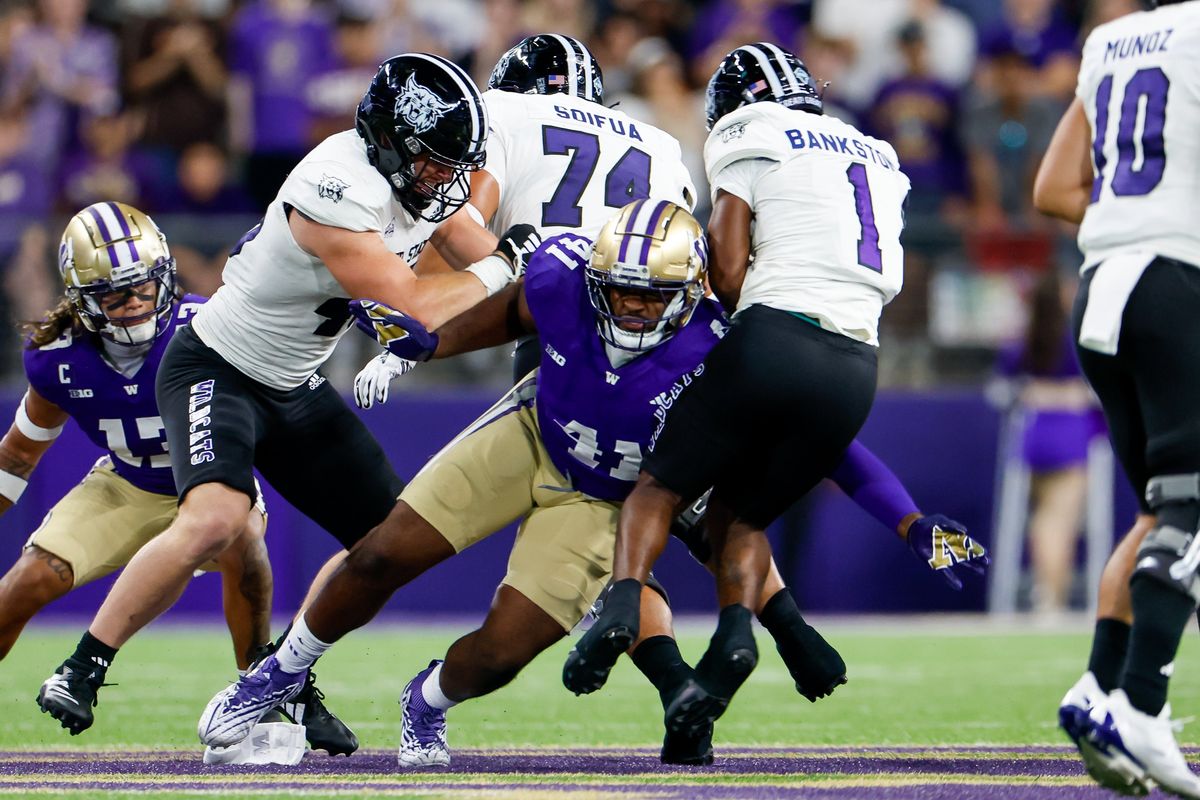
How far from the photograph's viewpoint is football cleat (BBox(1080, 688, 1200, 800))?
156 inches

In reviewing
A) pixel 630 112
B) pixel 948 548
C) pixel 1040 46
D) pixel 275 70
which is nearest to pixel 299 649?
pixel 948 548

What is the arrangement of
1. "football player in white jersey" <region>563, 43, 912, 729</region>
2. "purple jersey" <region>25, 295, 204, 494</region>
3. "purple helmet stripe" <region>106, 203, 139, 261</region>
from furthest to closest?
"purple jersey" <region>25, 295, 204, 494</region> < "purple helmet stripe" <region>106, 203, 139, 261</region> < "football player in white jersey" <region>563, 43, 912, 729</region>


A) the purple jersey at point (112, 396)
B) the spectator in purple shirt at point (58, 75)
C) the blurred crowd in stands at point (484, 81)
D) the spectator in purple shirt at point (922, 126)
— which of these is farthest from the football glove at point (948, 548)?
the spectator in purple shirt at point (58, 75)

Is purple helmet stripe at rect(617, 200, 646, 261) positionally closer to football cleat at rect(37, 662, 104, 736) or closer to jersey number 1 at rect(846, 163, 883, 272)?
jersey number 1 at rect(846, 163, 883, 272)

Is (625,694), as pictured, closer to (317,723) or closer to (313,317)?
(317,723)

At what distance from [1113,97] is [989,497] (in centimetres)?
725

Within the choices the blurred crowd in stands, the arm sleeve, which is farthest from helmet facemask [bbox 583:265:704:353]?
the blurred crowd in stands

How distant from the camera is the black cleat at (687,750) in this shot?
4875 mm

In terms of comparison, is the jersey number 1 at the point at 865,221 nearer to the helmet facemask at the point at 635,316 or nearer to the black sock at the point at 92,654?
the helmet facemask at the point at 635,316

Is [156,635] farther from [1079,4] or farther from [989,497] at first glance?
[1079,4]

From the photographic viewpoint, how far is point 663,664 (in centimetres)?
515

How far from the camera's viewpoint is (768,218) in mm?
5160

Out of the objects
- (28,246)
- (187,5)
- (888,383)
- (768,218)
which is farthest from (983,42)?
(768,218)

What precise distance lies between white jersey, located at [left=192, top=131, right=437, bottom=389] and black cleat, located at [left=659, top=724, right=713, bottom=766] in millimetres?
1542
